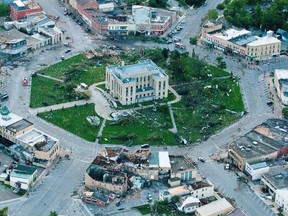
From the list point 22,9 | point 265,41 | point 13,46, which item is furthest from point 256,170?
point 22,9

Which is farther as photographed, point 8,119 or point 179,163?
point 8,119

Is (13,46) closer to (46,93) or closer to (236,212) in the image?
(46,93)

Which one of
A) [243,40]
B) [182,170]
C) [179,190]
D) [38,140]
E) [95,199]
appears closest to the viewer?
[95,199]

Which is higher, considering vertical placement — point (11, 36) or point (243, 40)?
point (243, 40)

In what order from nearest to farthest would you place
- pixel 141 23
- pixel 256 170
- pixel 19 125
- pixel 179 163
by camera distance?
pixel 256 170
pixel 179 163
pixel 19 125
pixel 141 23

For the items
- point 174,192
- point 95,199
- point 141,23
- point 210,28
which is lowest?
point 95,199
